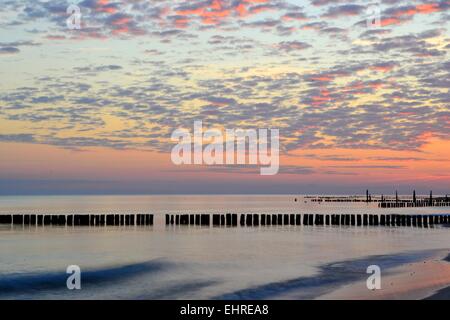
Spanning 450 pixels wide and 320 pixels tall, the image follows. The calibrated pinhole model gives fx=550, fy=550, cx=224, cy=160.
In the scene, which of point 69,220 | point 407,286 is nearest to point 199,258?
point 407,286

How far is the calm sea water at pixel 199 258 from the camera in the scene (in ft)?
70.7

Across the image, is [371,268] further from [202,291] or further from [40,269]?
[40,269]

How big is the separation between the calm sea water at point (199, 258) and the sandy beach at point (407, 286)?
38.9 inches

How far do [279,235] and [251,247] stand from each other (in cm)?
875

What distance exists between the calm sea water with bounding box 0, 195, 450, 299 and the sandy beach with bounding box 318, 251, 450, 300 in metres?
0.99

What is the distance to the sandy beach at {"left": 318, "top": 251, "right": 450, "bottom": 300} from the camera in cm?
1780

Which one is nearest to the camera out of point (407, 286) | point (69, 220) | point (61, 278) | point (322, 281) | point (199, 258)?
point (407, 286)

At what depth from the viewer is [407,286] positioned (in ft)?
64.8

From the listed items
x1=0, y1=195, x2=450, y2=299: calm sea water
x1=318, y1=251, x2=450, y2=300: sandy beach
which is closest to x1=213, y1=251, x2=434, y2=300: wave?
x1=0, y1=195, x2=450, y2=299: calm sea water

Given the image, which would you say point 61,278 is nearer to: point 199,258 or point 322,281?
point 199,258

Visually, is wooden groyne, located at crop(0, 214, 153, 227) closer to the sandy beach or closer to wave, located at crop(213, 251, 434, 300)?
wave, located at crop(213, 251, 434, 300)

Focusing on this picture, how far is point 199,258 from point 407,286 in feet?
44.8

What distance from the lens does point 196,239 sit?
40562 millimetres
